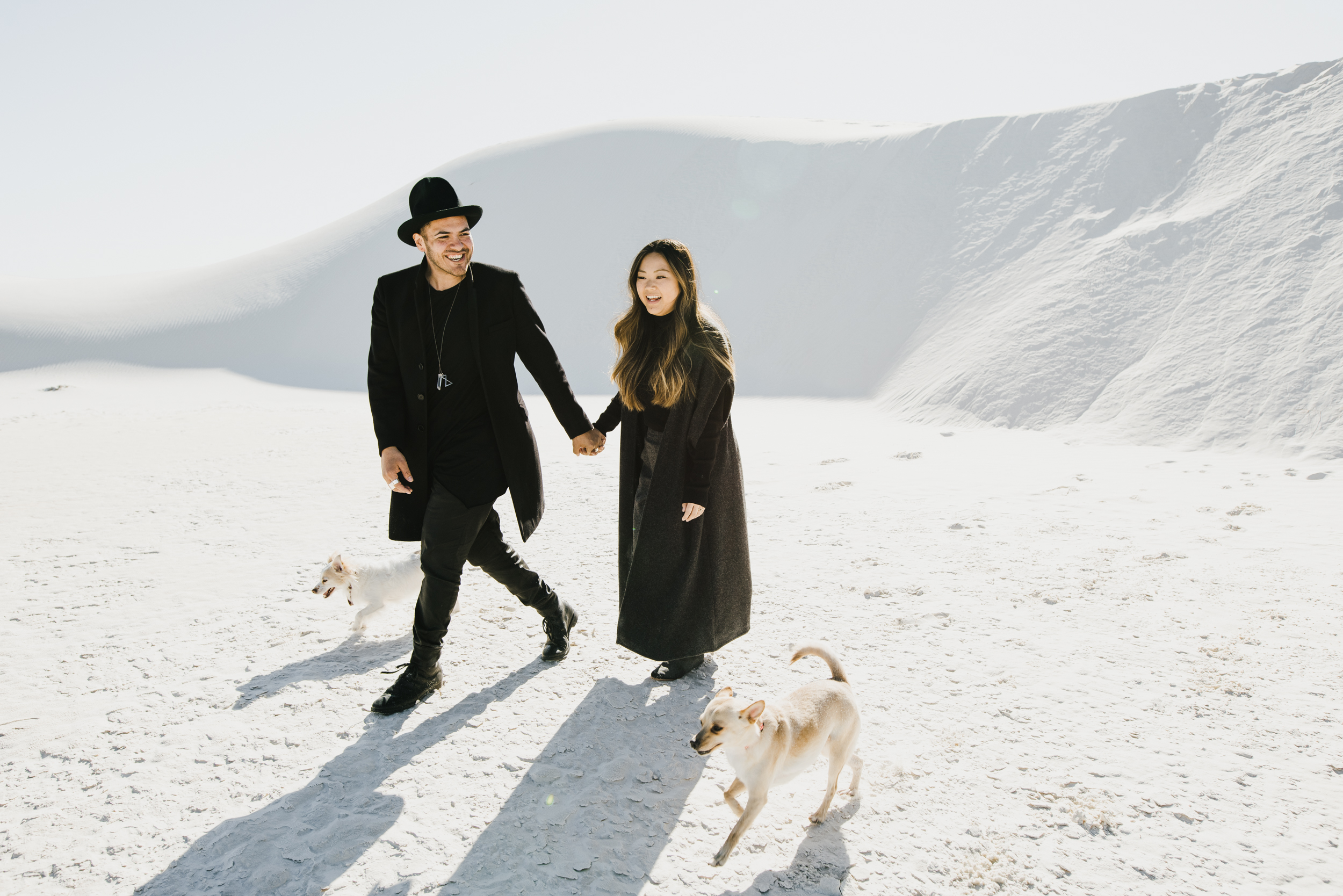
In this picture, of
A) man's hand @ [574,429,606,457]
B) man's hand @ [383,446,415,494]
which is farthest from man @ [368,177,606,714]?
man's hand @ [574,429,606,457]

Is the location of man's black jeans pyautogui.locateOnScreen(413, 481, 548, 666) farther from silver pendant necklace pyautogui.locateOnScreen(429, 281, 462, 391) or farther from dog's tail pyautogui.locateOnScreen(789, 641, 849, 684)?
dog's tail pyautogui.locateOnScreen(789, 641, 849, 684)

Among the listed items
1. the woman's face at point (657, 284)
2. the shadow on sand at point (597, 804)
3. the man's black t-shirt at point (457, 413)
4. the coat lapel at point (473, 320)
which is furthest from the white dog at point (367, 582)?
the woman's face at point (657, 284)

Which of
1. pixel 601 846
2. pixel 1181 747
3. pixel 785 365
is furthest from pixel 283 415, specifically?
pixel 1181 747

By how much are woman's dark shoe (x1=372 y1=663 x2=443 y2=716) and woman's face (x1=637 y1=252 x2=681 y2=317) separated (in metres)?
1.92

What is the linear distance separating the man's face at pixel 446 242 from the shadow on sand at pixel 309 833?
6.41ft

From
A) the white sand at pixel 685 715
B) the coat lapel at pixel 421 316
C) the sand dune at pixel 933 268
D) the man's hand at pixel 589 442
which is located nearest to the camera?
the white sand at pixel 685 715

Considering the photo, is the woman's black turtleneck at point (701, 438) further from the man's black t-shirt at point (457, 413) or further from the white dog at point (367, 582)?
the white dog at point (367, 582)

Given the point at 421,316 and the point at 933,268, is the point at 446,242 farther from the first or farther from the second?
the point at 933,268

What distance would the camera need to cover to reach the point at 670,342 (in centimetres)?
311

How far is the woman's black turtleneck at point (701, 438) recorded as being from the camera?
3068mm

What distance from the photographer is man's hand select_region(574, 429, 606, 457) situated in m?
3.31

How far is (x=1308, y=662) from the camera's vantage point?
141 inches

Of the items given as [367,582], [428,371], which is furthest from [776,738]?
[367,582]

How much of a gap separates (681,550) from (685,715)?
2.36 feet
